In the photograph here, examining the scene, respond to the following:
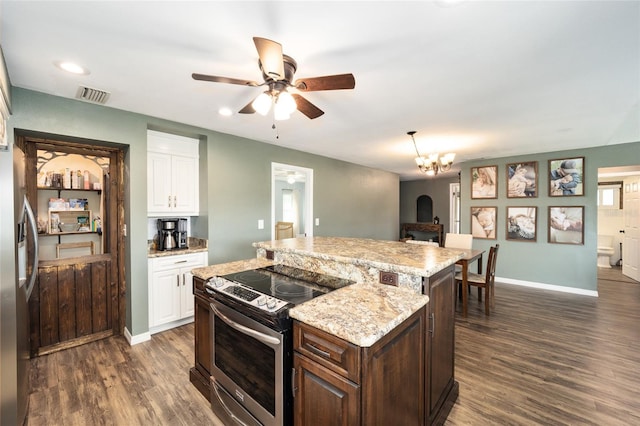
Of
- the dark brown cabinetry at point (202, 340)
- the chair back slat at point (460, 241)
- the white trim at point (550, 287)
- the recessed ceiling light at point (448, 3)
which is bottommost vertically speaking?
the white trim at point (550, 287)

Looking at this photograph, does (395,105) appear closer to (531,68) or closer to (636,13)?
(531,68)

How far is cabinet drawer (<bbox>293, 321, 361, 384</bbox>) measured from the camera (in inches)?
43.9

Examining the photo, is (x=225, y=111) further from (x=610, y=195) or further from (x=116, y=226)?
(x=610, y=195)

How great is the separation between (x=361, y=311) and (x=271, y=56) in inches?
53.7

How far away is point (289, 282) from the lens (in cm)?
186

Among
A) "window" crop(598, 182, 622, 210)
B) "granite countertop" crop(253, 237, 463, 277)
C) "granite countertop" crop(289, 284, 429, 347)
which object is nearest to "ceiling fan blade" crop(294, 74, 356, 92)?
"granite countertop" crop(253, 237, 463, 277)

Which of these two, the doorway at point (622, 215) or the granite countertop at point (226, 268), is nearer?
the granite countertop at point (226, 268)

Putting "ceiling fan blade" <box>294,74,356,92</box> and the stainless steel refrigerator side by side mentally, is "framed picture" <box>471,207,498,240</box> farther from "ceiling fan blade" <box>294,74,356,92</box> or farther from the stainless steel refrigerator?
the stainless steel refrigerator

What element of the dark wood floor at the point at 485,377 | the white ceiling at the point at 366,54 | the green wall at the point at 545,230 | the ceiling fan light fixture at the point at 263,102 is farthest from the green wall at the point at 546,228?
the ceiling fan light fixture at the point at 263,102

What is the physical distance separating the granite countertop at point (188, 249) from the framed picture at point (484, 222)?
16.9 feet

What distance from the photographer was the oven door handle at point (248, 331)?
53.6 inches

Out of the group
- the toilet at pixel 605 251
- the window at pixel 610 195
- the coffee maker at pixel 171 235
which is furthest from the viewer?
the window at pixel 610 195

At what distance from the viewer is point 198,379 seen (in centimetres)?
218

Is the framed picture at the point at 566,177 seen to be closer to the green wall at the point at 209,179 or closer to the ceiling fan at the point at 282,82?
the green wall at the point at 209,179
